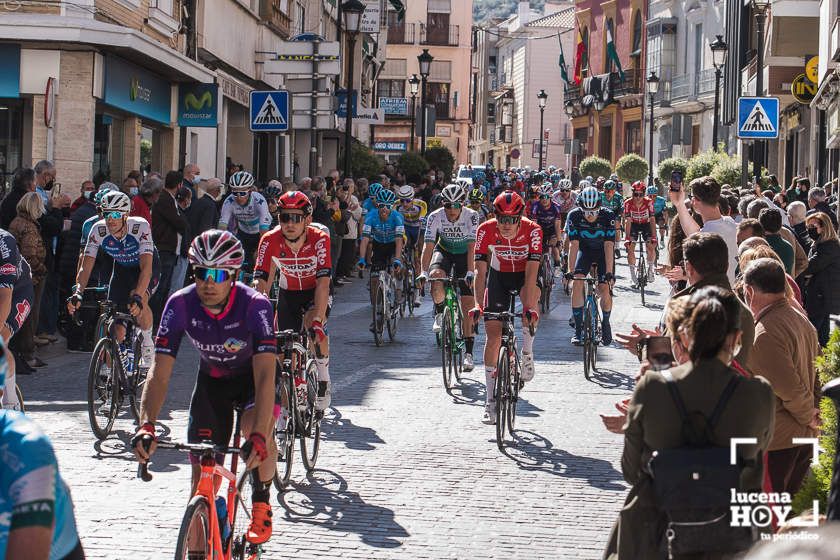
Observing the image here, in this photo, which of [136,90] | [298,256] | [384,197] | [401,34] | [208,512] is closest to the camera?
[208,512]

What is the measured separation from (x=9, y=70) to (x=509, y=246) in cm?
1131

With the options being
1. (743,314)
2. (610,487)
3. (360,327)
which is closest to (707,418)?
(743,314)

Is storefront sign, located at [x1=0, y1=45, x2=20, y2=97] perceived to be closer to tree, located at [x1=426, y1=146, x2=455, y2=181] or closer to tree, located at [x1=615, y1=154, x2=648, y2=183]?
tree, located at [x1=426, y1=146, x2=455, y2=181]

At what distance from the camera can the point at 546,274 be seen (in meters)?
22.6

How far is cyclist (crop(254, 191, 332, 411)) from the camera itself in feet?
33.4

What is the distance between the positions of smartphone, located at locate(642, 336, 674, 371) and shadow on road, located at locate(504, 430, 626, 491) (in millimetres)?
4494

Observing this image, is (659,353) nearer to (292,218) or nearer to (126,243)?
(292,218)

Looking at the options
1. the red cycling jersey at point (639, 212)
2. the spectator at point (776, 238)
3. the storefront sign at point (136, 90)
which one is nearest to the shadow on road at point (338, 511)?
the spectator at point (776, 238)

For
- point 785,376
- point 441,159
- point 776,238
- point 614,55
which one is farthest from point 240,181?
point 614,55

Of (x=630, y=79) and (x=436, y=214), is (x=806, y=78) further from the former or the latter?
(x=630, y=79)

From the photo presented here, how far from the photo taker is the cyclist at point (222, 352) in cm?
634

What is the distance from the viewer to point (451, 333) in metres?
14.4

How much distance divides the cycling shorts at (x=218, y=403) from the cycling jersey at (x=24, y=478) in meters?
3.34

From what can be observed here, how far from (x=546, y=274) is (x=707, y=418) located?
59.2ft
